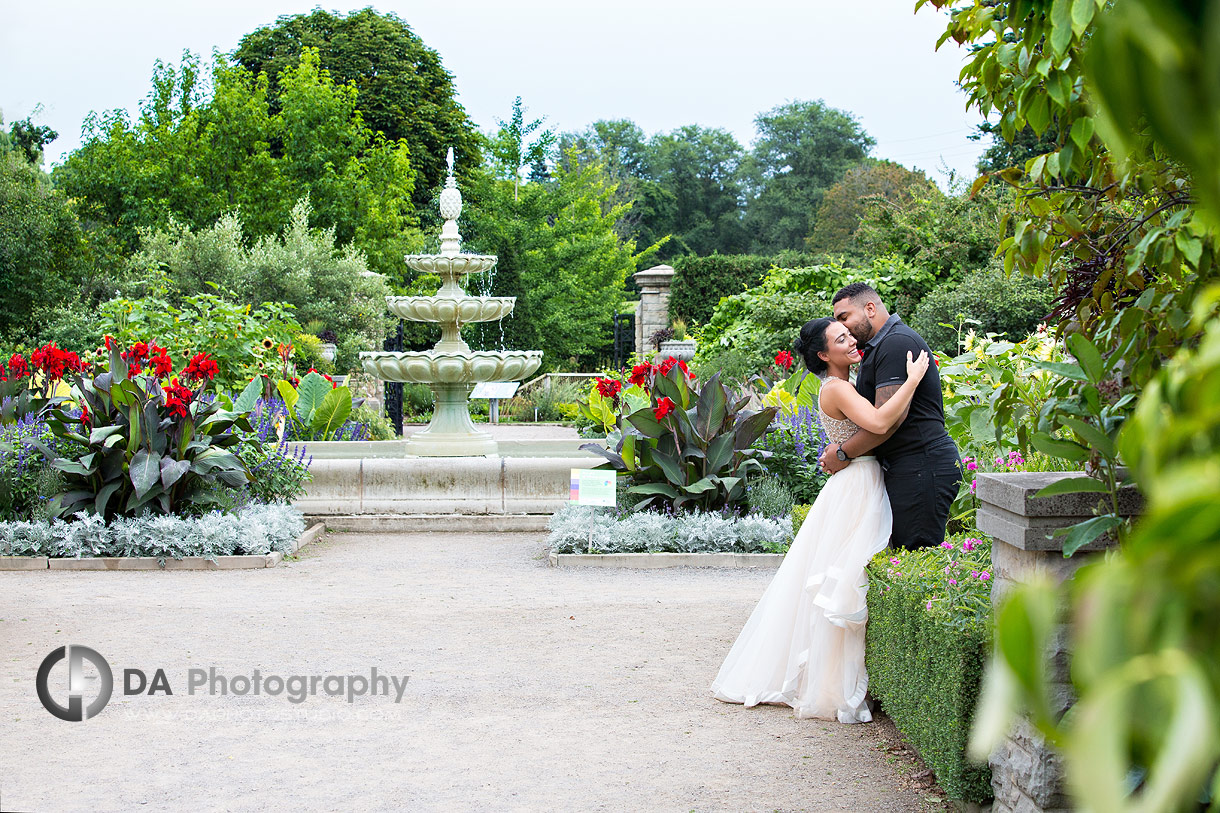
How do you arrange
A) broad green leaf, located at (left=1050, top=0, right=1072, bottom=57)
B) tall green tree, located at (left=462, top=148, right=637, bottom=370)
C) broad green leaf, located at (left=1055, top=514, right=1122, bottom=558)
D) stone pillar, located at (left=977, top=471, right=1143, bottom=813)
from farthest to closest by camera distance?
tall green tree, located at (left=462, top=148, right=637, bottom=370), stone pillar, located at (left=977, top=471, right=1143, bottom=813), broad green leaf, located at (left=1055, top=514, right=1122, bottom=558), broad green leaf, located at (left=1050, top=0, right=1072, bottom=57)

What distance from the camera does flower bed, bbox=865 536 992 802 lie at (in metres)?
3.18

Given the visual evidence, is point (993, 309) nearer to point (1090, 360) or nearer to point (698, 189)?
point (1090, 360)

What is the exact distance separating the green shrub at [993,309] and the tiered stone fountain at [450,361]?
20.9 feet

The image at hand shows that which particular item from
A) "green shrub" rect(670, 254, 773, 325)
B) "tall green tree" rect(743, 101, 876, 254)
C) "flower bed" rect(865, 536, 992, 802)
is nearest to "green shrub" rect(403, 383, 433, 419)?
"green shrub" rect(670, 254, 773, 325)

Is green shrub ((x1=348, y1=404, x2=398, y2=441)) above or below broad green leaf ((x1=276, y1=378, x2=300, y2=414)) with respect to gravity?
below

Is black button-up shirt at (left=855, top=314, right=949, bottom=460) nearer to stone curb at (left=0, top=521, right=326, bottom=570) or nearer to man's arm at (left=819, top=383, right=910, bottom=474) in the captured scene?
man's arm at (left=819, top=383, right=910, bottom=474)

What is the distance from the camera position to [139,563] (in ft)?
24.0

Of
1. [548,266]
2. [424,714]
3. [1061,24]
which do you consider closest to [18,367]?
[424,714]

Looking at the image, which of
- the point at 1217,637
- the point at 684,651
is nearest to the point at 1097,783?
the point at 1217,637

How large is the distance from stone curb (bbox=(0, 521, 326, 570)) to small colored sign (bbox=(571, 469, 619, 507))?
2.27 meters

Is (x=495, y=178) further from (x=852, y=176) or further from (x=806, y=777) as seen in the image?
(x=806, y=777)

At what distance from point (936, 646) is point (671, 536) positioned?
4.49 metres

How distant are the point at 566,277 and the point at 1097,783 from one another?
92.6 ft

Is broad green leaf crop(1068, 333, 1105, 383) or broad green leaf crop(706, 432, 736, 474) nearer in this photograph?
broad green leaf crop(1068, 333, 1105, 383)
